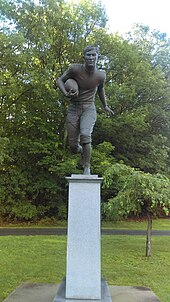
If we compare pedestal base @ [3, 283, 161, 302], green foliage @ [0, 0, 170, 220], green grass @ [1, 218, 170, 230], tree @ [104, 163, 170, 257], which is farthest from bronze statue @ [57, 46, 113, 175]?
green grass @ [1, 218, 170, 230]

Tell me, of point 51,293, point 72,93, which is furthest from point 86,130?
point 51,293

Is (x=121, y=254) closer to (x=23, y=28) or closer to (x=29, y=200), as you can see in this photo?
(x=29, y=200)

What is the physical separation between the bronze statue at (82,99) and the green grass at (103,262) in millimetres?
2360

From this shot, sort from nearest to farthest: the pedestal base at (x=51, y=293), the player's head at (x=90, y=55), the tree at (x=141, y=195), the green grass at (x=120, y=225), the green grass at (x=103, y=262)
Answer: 1. the player's head at (x=90, y=55)
2. the pedestal base at (x=51, y=293)
3. the green grass at (x=103, y=262)
4. the tree at (x=141, y=195)
5. the green grass at (x=120, y=225)

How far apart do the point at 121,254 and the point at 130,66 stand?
8874 mm

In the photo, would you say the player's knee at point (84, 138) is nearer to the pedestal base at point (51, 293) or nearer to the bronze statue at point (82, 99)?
the bronze statue at point (82, 99)

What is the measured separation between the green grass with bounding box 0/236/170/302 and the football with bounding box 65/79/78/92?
2934 mm

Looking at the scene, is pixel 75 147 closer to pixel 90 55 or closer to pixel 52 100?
pixel 90 55

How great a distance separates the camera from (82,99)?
4.09 meters

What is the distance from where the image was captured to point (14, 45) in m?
11.8

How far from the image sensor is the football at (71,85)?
3.90m

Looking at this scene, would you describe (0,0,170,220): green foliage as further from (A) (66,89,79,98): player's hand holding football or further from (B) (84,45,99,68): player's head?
(B) (84,45,99,68): player's head

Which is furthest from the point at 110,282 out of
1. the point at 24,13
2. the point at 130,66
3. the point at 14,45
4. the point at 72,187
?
the point at 24,13

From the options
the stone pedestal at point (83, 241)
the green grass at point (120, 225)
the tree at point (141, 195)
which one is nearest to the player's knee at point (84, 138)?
the stone pedestal at point (83, 241)
